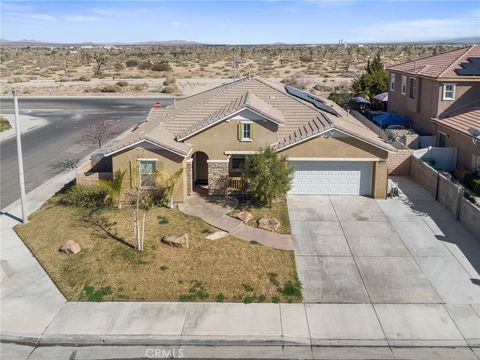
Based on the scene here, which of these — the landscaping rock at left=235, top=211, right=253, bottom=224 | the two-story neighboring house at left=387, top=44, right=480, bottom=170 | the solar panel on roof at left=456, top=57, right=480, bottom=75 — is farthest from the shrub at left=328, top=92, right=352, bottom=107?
the landscaping rock at left=235, top=211, right=253, bottom=224

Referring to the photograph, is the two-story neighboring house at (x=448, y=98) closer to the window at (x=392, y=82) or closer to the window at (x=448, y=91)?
the window at (x=448, y=91)

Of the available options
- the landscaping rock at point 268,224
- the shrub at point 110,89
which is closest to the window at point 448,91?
the landscaping rock at point 268,224

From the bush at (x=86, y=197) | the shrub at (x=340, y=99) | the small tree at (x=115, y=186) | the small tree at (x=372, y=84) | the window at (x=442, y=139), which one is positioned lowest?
the bush at (x=86, y=197)

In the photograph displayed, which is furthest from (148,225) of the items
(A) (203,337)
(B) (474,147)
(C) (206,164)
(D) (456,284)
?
(B) (474,147)

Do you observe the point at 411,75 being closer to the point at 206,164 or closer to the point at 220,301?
the point at 206,164

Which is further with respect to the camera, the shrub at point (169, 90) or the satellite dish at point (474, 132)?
the shrub at point (169, 90)

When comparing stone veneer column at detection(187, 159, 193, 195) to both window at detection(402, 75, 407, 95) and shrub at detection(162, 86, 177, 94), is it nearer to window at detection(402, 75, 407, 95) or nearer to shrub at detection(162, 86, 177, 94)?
window at detection(402, 75, 407, 95)

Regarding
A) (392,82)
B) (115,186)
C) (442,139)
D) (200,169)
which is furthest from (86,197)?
(392,82)
